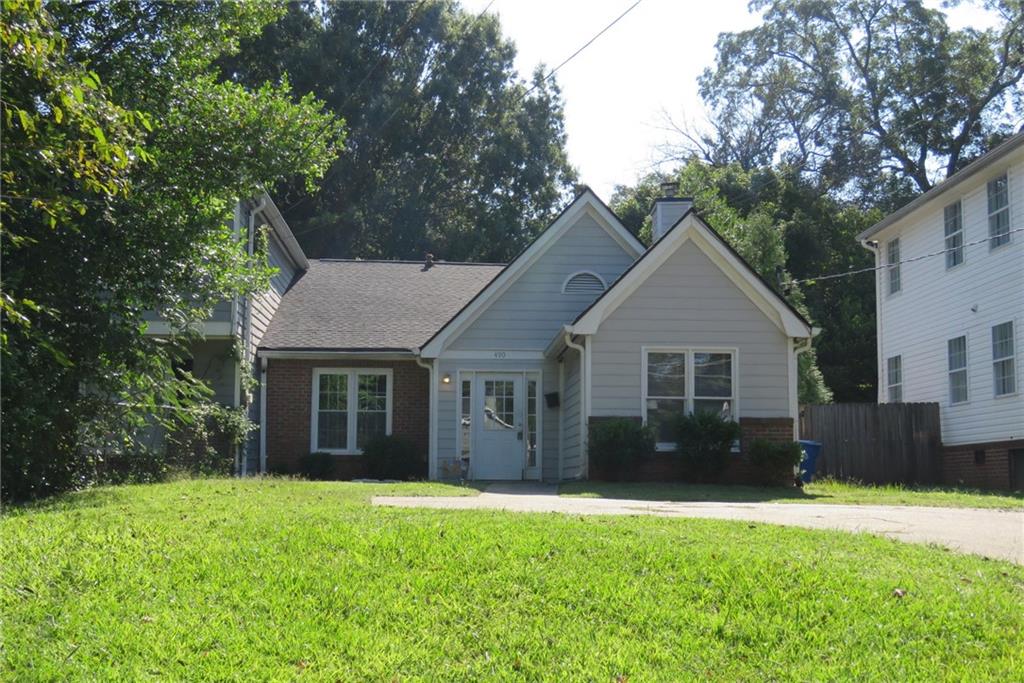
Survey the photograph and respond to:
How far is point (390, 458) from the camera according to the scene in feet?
65.4

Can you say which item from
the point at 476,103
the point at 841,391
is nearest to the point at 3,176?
the point at 841,391

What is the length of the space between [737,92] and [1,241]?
130 ft

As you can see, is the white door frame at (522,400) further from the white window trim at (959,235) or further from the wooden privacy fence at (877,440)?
the white window trim at (959,235)

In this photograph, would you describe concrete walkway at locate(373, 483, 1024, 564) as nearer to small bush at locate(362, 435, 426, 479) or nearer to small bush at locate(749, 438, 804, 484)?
small bush at locate(749, 438, 804, 484)

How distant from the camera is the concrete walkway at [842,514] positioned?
9.41 meters

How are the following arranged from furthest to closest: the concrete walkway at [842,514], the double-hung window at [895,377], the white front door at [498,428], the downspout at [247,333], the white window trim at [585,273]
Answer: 1. the double-hung window at [895,377]
2. the white window trim at [585,273]
3. the white front door at [498,428]
4. the downspout at [247,333]
5. the concrete walkway at [842,514]

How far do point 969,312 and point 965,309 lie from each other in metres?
0.20

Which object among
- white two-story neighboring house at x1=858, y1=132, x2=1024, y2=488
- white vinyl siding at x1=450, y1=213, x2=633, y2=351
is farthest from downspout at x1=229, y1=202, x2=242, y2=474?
white two-story neighboring house at x1=858, y1=132, x2=1024, y2=488

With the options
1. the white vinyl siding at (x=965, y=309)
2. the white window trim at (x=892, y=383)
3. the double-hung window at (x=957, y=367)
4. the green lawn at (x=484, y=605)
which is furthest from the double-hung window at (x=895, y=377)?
the green lawn at (x=484, y=605)

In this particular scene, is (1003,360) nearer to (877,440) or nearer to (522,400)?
(877,440)

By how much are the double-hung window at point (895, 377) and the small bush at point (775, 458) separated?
988 cm

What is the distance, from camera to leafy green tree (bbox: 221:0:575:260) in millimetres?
39531

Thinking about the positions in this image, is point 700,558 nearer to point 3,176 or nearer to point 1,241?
point 3,176

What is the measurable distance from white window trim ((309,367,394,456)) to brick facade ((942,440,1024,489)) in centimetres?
1175
